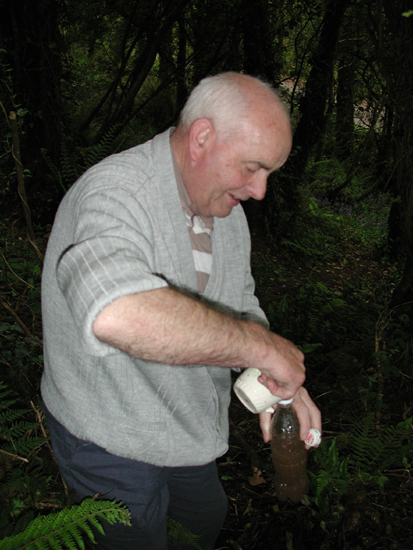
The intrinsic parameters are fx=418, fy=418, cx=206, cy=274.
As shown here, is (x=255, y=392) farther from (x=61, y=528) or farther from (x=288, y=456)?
(x=288, y=456)

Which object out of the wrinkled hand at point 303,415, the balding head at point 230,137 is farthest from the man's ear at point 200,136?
the wrinkled hand at point 303,415

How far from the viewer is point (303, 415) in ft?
5.99

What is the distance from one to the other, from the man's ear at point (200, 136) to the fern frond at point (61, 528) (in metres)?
1.23

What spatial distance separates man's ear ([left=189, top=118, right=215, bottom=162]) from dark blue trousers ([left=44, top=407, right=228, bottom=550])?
117cm

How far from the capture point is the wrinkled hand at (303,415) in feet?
5.98

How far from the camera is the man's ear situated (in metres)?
1.44

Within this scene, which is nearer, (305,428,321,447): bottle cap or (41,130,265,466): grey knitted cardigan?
(41,130,265,466): grey knitted cardigan

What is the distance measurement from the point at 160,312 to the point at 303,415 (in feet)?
3.52

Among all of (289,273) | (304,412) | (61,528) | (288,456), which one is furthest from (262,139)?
(289,273)

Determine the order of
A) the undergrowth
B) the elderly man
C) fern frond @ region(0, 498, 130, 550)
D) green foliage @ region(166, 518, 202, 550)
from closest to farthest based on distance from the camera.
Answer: the elderly man
fern frond @ region(0, 498, 130, 550)
green foliage @ region(166, 518, 202, 550)
the undergrowth

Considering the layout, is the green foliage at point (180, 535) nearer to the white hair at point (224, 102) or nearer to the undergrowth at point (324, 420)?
the undergrowth at point (324, 420)

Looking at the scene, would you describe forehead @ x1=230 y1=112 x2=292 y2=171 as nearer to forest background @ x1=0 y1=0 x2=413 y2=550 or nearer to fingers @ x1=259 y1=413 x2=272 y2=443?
fingers @ x1=259 y1=413 x2=272 y2=443

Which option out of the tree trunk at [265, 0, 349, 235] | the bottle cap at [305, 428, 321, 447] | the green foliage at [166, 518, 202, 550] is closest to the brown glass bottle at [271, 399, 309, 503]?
the bottle cap at [305, 428, 321, 447]

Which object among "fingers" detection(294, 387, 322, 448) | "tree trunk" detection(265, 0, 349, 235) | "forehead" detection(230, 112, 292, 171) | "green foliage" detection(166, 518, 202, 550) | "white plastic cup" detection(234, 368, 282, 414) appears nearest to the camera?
"forehead" detection(230, 112, 292, 171)
